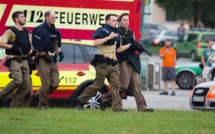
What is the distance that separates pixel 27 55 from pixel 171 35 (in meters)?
33.3

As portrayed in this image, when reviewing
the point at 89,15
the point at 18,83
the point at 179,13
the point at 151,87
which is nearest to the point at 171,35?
the point at 179,13

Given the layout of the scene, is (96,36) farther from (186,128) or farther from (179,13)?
(179,13)

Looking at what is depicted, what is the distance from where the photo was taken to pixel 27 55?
33.2ft

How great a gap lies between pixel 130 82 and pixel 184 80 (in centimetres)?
1012

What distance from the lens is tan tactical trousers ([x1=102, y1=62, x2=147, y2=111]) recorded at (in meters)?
9.66

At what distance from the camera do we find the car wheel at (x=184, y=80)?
19609 millimetres

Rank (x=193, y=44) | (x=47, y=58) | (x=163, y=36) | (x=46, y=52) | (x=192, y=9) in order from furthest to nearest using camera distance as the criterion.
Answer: (x=163, y=36)
(x=192, y=9)
(x=193, y=44)
(x=46, y=52)
(x=47, y=58)

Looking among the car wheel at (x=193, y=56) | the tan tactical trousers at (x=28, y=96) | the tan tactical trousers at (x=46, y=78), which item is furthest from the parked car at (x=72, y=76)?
the car wheel at (x=193, y=56)

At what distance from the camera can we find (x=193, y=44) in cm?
3256

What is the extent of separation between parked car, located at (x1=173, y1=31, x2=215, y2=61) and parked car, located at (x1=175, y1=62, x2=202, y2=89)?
12.2 metres

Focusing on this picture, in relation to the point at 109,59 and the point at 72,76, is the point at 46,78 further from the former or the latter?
the point at 72,76

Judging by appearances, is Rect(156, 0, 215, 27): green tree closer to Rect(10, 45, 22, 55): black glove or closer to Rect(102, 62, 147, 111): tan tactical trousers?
Rect(102, 62, 147, 111): tan tactical trousers

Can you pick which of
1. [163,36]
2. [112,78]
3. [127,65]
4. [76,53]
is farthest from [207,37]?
[112,78]

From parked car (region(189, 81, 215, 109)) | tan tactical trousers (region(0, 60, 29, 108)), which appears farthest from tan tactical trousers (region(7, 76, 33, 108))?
parked car (region(189, 81, 215, 109))
